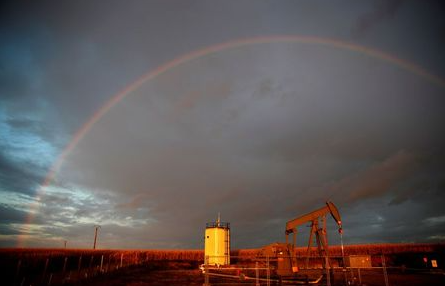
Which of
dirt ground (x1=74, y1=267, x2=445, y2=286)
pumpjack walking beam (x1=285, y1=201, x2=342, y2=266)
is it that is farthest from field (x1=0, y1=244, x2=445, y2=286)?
pumpjack walking beam (x1=285, y1=201, x2=342, y2=266)

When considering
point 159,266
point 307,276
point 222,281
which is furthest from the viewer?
point 159,266

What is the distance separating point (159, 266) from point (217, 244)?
2290cm

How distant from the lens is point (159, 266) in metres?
66.2

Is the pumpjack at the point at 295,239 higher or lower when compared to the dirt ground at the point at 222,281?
higher

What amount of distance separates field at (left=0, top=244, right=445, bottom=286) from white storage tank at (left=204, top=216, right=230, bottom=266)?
3.12 meters

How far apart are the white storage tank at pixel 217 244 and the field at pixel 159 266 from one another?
3123 millimetres

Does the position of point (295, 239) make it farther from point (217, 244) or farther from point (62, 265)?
point (62, 265)

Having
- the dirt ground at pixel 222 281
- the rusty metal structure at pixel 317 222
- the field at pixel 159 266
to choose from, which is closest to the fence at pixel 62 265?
the field at pixel 159 266

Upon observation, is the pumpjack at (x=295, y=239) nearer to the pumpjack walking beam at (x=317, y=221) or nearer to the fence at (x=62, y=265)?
the pumpjack walking beam at (x=317, y=221)

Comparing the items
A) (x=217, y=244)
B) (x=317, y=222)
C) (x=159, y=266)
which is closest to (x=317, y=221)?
(x=317, y=222)

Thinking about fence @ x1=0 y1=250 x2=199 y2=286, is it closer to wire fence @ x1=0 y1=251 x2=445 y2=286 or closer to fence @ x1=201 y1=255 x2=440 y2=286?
wire fence @ x1=0 y1=251 x2=445 y2=286

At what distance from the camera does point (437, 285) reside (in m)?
24.5

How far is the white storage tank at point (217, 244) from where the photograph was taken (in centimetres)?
4962

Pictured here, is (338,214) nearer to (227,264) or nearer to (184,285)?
(184,285)
